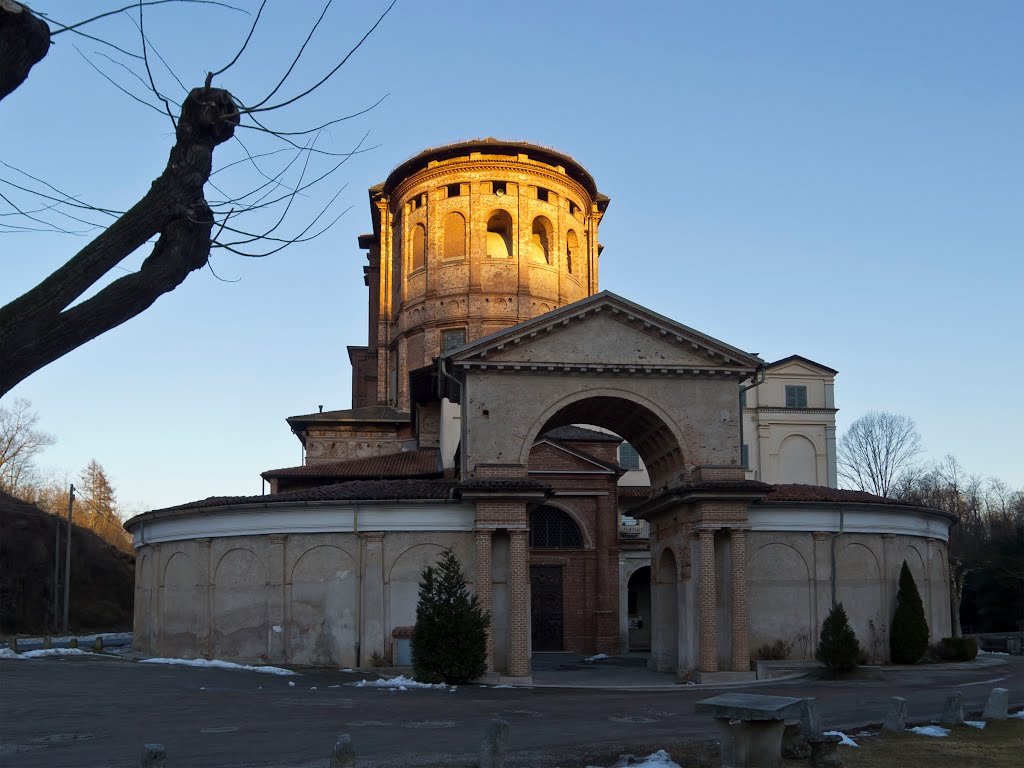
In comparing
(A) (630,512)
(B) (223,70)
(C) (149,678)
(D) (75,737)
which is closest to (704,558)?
(A) (630,512)

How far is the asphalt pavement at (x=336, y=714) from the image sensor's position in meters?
14.0

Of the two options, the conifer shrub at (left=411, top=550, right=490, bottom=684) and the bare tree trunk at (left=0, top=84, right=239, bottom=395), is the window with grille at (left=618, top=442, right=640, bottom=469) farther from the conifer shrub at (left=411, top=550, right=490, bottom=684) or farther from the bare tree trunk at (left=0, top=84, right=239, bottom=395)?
the bare tree trunk at (left=0, top=84, right=239, bottom=395)

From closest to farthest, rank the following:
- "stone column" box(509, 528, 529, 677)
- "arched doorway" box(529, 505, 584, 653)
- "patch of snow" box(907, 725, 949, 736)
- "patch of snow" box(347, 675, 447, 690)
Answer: "patch of snow" box(907, 725, 949, 736) < "patch of snow" box(347, 675, 447, 690) < "stone column" box(509, 528, 529, 677) < "arched doorway" box(529, 505, 584, 653)

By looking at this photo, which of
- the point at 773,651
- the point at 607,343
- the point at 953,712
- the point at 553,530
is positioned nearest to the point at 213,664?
the point at 607,343

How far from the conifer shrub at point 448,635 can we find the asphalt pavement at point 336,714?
744mm

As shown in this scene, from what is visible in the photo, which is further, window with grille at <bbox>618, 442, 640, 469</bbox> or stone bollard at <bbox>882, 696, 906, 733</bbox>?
window with grille at <bbox>618, 442, 640, 469</bbox>

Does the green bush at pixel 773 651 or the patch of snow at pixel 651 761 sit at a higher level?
the patch of snow at pixel 651 761

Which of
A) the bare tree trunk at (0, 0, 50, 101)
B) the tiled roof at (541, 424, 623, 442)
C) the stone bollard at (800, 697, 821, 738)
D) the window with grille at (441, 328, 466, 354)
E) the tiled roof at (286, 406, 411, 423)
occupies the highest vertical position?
the window with grille at (441, 328, 466, 354)

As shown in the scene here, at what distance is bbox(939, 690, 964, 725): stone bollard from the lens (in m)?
17.2

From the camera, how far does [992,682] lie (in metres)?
25.2

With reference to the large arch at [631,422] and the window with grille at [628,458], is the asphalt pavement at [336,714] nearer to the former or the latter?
the large arch at [631,422]

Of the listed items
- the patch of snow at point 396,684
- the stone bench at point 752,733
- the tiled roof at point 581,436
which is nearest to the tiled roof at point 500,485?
the patch of snow at point 396,684

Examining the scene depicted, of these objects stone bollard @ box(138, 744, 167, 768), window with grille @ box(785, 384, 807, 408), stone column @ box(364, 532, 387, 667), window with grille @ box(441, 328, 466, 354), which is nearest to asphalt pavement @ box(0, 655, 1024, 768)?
stone column @ box(364, 532, 387, 667)

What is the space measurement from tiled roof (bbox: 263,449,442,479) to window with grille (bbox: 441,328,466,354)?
6.37 metres
